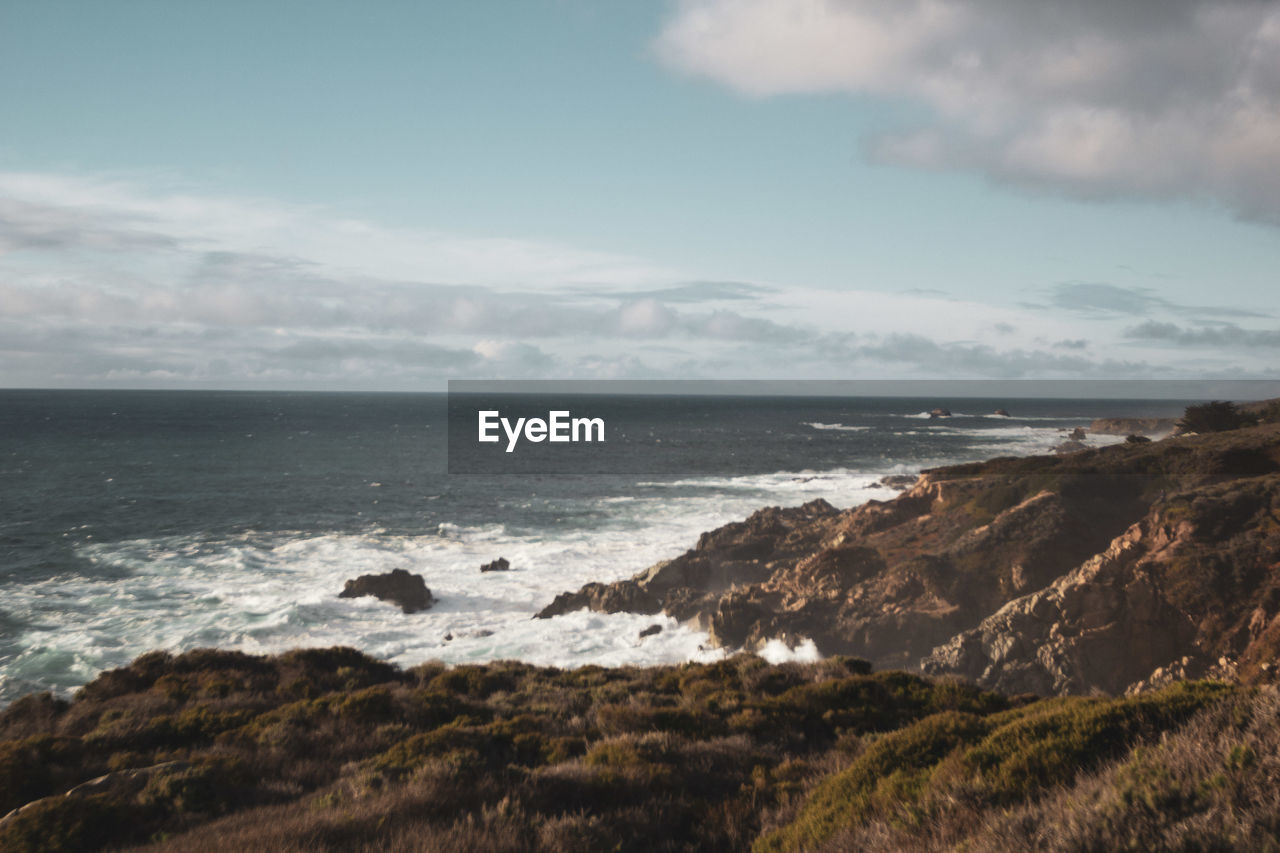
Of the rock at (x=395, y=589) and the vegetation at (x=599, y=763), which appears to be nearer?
the vegetation at (x=599, y=763)

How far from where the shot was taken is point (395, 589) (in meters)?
31.8

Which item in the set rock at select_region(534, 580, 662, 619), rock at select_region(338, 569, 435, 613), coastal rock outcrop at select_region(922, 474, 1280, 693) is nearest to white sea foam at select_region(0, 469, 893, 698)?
rock at select_region(534, 580, 662, 619)

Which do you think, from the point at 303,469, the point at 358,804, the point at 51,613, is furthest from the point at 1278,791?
the point at 303,469

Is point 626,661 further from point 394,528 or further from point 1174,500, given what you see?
point 394,528

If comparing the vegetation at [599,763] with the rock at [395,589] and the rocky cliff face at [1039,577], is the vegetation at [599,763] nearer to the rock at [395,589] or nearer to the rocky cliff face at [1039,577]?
the rocky cliff face at [1039,577]

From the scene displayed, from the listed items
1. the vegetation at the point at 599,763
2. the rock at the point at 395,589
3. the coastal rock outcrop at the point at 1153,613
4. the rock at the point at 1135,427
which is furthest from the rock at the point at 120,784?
the rock at the point at 1135,427

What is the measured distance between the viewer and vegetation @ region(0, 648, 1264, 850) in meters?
6.15

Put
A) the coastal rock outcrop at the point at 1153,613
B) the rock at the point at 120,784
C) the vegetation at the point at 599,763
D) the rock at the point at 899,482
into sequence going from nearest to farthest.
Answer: the vegetation at the point at 599,763 < the rock at the point at 120,784 < the coastal rock outcrop at the point at 1153,613 < the rock at the point at 899,482

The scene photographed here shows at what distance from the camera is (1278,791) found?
472 cm

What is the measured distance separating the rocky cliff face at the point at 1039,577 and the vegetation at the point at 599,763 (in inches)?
250

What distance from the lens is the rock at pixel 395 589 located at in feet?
103

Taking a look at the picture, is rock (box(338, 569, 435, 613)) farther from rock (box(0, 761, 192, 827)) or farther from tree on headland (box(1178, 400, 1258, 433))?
tree on headland (box(1178, 400, 1258, 433))

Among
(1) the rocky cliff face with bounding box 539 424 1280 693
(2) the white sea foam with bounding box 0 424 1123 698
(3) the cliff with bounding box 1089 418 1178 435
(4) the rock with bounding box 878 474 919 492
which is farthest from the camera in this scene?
(3) the cliff with bounding box 1089 418 1178 435

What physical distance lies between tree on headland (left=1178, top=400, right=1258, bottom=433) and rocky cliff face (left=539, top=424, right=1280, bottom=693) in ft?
37.5
